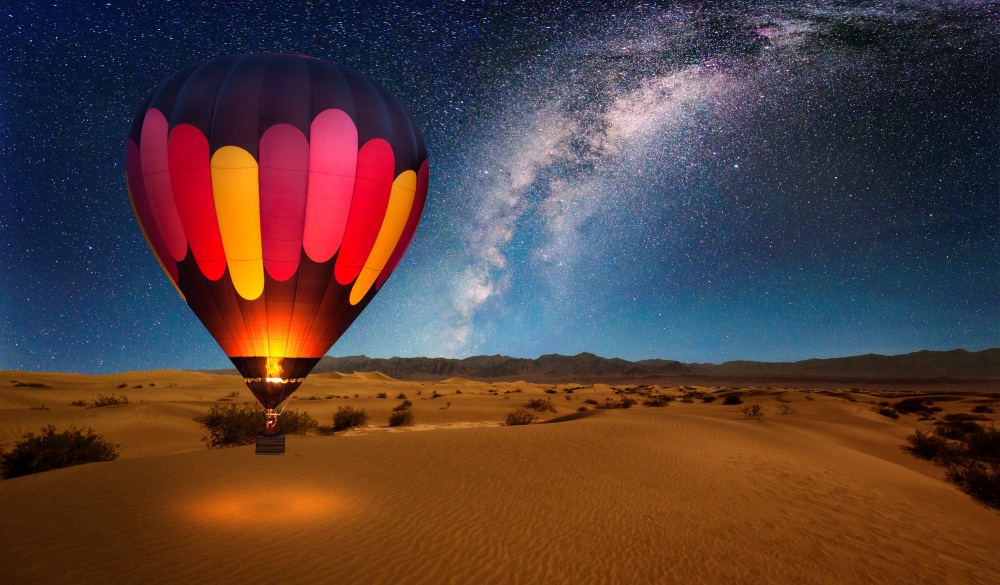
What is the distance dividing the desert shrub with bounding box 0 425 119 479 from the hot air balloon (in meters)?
5.50

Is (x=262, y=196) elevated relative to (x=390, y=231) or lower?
elevated

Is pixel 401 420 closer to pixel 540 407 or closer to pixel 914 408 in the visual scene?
pixel 540 407

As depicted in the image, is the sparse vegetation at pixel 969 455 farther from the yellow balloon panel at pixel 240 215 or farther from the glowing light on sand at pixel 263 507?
the yellow balloon panel at pixel 240 215

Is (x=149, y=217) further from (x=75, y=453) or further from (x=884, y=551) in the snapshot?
(x=884, y=551)

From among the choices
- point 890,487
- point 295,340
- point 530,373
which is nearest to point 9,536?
point 295,340

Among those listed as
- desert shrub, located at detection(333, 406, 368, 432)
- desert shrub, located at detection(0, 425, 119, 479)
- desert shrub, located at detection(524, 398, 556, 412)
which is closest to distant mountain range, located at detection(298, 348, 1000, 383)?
desert shrub, located at detection(524, 398, 556, 412)

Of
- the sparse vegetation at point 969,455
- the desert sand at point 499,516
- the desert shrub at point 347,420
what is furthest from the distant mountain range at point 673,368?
the desert sand at point 499,516

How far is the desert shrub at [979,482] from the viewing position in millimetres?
10602

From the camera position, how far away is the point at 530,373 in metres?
131

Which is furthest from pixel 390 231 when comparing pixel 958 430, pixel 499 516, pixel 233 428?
pixel 958 430

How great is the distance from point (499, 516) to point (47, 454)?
11.6 m

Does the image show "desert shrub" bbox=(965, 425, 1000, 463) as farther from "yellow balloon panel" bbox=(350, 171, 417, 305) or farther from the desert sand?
"yellow balloon panel" bbox=(350, 171, 417, 305)

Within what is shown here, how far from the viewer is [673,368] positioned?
13638 cm

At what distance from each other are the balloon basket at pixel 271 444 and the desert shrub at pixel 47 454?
694 cm
